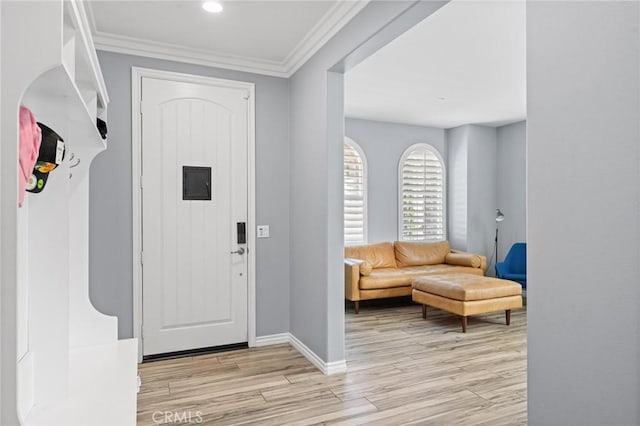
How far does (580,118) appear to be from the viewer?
4.10 feet

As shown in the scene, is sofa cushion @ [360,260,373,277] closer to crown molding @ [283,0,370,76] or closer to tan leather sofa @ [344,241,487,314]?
tan leather sofa @ [344,241,487,314]

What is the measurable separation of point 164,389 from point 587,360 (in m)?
2.58

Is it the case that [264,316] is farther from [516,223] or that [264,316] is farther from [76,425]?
[516,223]

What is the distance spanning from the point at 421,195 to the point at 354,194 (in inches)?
48.8

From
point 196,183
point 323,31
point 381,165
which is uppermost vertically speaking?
point 323,31

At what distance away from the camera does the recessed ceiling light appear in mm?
2664

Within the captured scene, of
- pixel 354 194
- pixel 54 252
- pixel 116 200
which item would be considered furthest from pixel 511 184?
pixel 54 252

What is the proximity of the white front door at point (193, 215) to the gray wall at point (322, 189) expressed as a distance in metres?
0.52

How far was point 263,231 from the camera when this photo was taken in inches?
147

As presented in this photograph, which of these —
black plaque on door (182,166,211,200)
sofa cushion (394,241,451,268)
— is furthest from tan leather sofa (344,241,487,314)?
black plaque on door (182,166,211,200)

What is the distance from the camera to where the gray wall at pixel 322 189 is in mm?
2924

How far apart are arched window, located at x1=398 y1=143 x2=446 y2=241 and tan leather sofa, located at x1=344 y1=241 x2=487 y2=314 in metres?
0.37

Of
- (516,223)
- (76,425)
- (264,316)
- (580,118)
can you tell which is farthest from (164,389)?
(516,223)

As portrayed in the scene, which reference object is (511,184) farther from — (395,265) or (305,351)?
(305,351)
